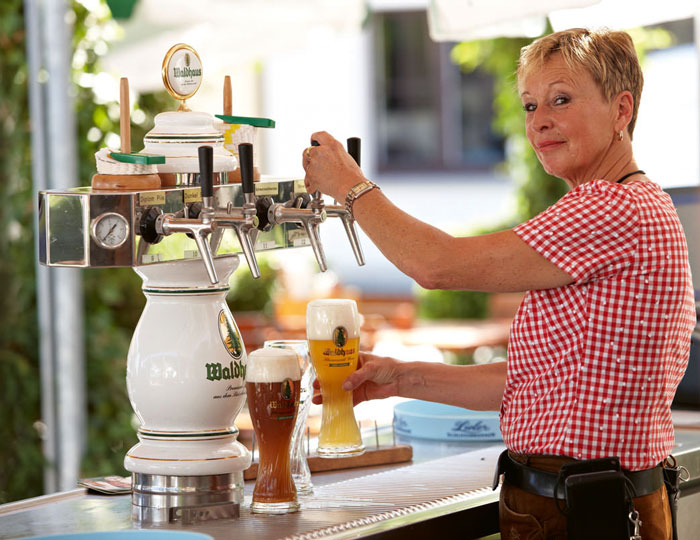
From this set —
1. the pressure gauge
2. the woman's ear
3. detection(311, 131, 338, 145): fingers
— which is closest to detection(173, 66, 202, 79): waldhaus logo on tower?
detection(311, 131, 338, 145): fingers

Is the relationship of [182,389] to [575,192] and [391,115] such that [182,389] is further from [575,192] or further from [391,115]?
[391,115]

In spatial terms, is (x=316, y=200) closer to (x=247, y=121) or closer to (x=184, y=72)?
(x=247, y=121)

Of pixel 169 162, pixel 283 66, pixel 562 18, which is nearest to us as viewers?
pixel 169 162

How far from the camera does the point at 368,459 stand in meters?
2.17

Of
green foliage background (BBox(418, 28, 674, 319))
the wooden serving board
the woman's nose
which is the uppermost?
green foliage background (BBox(418, 28, 674, 319))

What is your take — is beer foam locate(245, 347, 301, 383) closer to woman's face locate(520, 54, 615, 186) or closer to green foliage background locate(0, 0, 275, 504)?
woman's face locate(520, 54, 615, 186)

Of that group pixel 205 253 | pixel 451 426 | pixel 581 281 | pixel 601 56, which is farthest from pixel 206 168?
pixel 451 426

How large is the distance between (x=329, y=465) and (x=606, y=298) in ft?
2.27

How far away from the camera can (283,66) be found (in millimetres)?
12625

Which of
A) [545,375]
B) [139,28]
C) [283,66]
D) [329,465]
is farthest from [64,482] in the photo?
[283,66]

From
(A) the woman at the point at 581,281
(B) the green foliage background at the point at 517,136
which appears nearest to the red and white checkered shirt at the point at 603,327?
(A) the woman at the point at 581,281

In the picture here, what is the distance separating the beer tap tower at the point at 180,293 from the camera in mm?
1654

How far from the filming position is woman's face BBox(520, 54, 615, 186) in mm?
1846

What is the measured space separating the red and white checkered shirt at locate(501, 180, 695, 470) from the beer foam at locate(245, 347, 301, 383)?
365 mm
